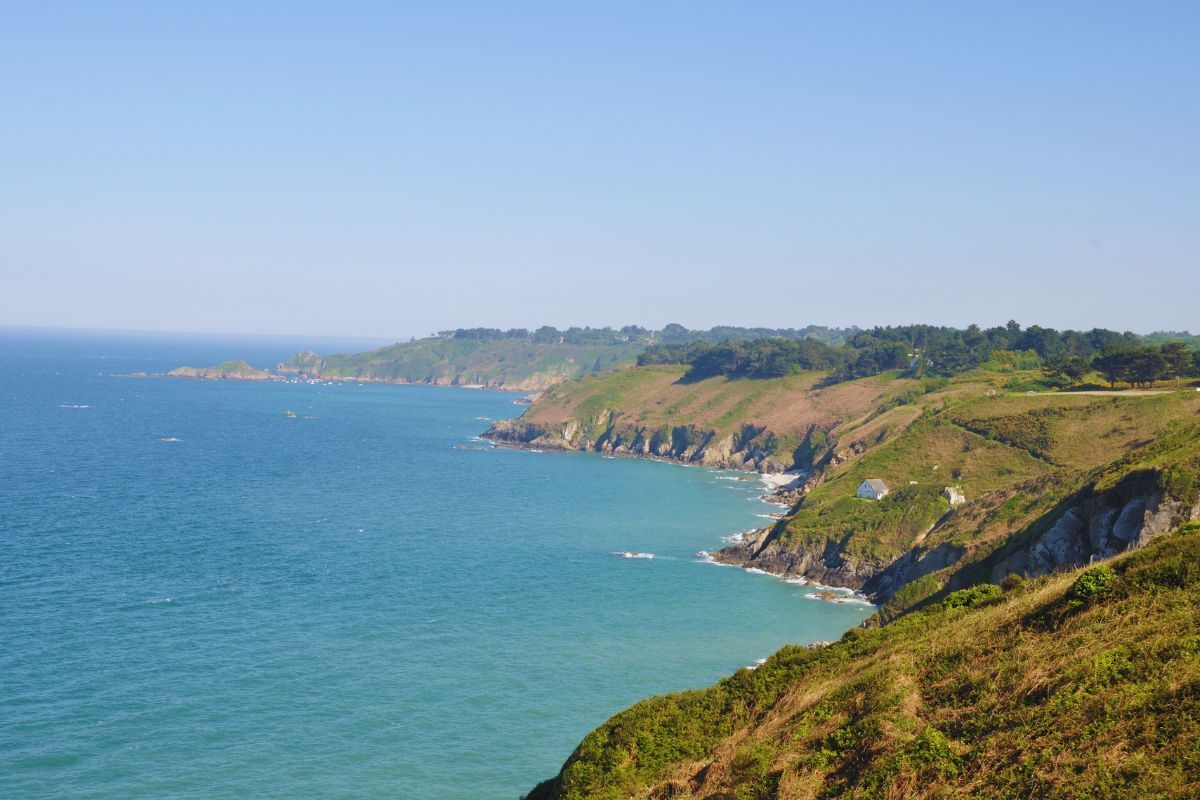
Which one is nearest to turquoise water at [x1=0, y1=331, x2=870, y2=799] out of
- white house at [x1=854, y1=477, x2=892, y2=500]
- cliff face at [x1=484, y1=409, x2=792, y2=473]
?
A: white house at [x1=854, y1=477, x2=892, y2=500]

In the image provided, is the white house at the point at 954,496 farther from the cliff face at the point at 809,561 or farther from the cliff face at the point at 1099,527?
the cliff face at the point at 1099,527

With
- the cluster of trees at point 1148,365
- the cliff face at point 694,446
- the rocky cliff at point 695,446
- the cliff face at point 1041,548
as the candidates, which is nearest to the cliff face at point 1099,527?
the cliff face at point 1041,548

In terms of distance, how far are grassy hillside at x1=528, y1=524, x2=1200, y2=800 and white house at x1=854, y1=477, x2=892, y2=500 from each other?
223ft

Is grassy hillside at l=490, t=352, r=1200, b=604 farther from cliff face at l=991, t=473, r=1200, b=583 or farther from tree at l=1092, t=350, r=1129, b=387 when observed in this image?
tree at l=1092, t=350, r=1129, b=387

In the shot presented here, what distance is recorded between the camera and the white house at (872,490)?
105 m

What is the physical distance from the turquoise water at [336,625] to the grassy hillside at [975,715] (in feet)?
55.4

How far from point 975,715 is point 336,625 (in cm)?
5472

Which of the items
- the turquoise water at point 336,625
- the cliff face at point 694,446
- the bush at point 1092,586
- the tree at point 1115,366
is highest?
the tree at point 1115,366

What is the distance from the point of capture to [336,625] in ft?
235

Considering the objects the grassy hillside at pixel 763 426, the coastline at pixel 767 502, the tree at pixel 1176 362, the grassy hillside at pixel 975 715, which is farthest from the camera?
the grassy hillside at pixel 763 426

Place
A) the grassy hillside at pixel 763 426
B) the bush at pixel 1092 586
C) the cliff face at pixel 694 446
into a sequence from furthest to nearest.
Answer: the cliff face at pixel 694 446
the grassy hillside at pixel 763 426
the bush at pixel 1092 586

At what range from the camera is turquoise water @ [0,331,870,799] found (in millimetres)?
50875

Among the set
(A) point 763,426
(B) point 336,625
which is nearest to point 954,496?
(B) point 336,625

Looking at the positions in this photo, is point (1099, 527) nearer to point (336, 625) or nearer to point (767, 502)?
point (336, 625)
